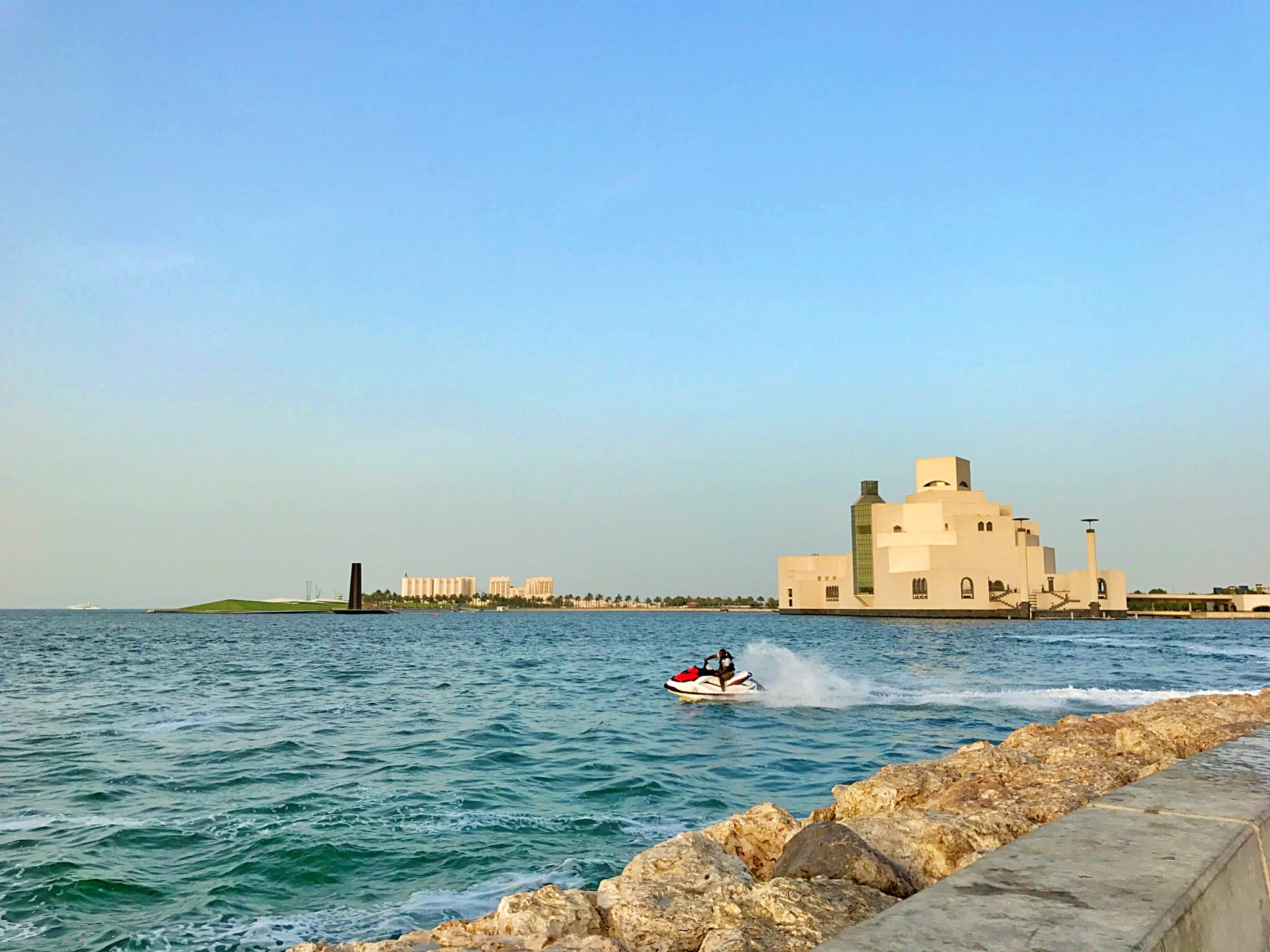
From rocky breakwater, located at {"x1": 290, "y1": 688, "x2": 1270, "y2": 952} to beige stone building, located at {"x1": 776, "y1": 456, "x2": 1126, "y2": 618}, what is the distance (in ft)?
418

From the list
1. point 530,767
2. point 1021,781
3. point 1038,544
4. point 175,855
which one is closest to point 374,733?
point 530,767

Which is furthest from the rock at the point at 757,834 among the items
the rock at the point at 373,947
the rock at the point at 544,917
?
the rock at the point at 373,947

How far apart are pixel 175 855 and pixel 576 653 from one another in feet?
183

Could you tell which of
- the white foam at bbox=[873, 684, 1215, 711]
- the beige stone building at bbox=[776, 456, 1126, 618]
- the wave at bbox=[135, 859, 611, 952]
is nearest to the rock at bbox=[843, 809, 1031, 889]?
the wave at bbox=[135, 859, 611, 952]

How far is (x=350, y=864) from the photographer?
11.5 metres

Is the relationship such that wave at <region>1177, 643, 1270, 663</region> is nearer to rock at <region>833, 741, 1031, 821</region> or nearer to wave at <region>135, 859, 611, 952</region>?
rock at <region>833, 741, 1031, 821</region>

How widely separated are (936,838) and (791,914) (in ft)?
7.85

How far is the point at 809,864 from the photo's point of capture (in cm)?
659

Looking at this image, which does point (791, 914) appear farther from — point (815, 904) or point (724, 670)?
point (724, 670)

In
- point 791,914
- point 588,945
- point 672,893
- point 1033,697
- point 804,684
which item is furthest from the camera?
point 804,684

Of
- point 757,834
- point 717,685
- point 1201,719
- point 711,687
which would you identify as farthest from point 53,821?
point 717,685

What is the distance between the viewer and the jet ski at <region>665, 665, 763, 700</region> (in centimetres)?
3175

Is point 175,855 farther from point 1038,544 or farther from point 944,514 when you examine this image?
point 1038,544

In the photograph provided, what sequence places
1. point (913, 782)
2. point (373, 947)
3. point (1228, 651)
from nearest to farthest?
1. point (373, 947)
2. point (913, 782)
3. point (1228, 651)
